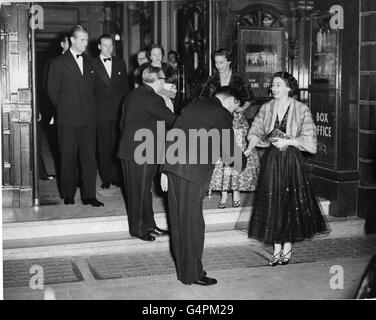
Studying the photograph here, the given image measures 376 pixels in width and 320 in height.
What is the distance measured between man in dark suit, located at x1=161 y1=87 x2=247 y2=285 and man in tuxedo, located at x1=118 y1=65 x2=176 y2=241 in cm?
74

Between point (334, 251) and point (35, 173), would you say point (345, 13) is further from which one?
point (35, 173)

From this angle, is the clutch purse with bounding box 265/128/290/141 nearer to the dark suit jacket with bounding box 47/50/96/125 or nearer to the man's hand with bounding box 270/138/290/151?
the man's hand with bounding box 270/138/290/151

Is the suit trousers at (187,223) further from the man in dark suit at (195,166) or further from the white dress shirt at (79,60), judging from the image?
the white dress shirt at (79,60)

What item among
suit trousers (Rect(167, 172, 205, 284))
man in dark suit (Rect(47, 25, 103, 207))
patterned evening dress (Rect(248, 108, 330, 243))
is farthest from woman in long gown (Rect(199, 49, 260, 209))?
suit trousers (Rect(167, 172, 205, 284))

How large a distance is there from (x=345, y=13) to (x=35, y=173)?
3618 mm

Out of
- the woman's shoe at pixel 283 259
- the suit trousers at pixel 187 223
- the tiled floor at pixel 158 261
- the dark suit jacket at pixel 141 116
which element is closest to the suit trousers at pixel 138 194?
the dark suit jacket at pixel 141 116

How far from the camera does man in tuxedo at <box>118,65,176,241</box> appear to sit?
544cm

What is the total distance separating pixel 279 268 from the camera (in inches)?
213

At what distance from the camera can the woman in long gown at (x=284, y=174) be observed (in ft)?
17.3

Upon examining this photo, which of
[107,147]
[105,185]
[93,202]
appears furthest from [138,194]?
[105,185]

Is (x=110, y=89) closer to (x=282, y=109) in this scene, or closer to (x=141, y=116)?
(x=141, y=116)

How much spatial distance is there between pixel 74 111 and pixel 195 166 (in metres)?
2.20

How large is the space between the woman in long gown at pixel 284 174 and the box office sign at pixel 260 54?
229 centimetres

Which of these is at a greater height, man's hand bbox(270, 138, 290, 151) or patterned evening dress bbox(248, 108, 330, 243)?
man's hand bbox(270, 138, 290, 151)
